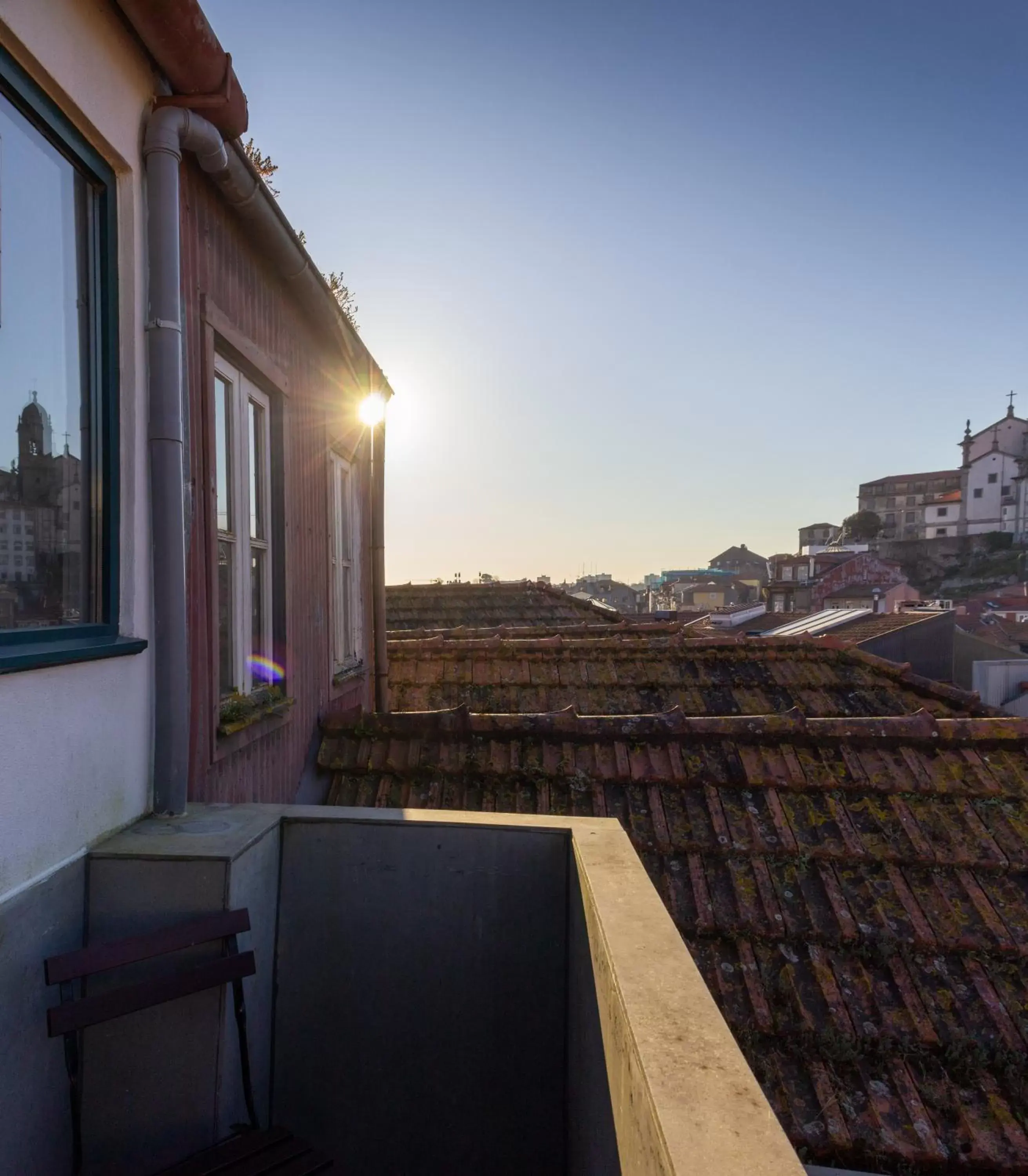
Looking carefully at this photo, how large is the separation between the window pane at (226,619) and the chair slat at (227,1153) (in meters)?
1.62

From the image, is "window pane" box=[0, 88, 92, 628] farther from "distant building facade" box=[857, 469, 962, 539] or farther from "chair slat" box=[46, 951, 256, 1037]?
"distant building facade" box=[857, 469, 962, 539]

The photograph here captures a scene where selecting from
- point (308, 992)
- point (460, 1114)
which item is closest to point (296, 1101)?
point (308, 992)

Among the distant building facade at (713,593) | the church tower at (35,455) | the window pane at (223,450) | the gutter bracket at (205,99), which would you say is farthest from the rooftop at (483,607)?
the distant building facade at (713,593)

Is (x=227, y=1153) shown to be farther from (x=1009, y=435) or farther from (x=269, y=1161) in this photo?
(x=1009, y=435)

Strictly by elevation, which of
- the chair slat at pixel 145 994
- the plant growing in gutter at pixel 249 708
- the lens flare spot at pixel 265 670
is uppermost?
the lens flare spot at pixel 265 670

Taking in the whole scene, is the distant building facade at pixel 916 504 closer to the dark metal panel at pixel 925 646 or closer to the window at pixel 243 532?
the dark metal panel at pixel 925 646

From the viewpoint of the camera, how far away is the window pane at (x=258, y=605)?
3.50 metres

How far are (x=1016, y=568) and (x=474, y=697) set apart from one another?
57463mm

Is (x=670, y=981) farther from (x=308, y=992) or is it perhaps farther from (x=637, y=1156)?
(x=308, y=992)

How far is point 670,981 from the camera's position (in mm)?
1612

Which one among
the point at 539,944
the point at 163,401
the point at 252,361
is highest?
the point at 252,361

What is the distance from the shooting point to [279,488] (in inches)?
145

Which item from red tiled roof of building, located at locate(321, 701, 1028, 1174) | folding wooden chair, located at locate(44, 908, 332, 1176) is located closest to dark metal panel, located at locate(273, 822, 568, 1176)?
folding wooden chair, located at locate(44, 908, 332, 1176)

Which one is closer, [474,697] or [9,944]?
[9,944]
